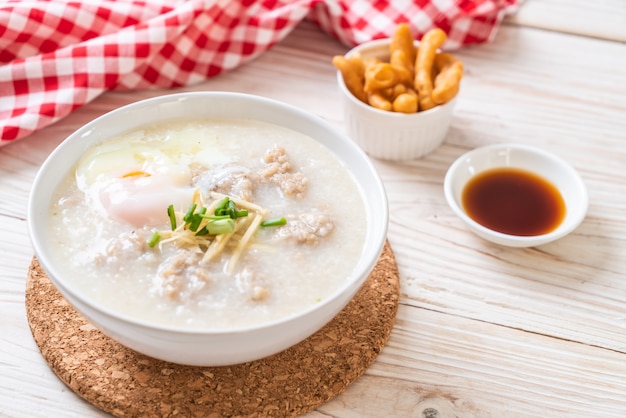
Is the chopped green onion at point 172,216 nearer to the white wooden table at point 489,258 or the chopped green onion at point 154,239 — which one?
the chopped green onion at point 154,239

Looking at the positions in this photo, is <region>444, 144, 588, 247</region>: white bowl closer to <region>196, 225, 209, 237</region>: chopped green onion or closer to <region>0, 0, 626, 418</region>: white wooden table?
<region>0, 0, 626, 418</region>: white wooden table

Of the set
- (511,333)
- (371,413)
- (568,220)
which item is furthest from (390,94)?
(371,413)

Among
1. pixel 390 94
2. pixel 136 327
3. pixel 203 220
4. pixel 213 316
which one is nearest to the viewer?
pixel 136 327

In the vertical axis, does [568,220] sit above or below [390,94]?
below

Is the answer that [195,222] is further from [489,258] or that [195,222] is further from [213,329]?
[489,258]

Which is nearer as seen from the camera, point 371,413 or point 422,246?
point 371,413

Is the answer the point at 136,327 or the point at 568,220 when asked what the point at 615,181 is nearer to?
the point at 568,220

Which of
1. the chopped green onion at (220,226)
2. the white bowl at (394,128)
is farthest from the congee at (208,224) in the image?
the white bowl at (394,128)

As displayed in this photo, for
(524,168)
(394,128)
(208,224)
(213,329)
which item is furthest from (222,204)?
(524,168)
